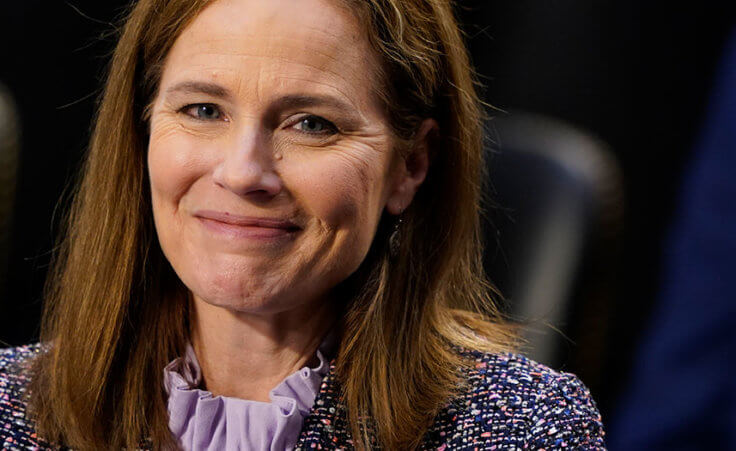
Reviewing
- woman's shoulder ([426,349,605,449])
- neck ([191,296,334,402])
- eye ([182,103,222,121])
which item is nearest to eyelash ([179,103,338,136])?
eye ([182,103,222,121])

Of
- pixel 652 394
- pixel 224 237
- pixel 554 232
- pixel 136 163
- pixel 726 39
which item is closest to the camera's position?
pixel 224 237

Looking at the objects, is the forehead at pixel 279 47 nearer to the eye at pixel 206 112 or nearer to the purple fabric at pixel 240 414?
the eye at pixel 206 112

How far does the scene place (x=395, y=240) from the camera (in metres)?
1.58

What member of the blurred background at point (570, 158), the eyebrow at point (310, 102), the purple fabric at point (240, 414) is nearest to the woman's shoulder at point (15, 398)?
the purple fabric at point (240, 414)

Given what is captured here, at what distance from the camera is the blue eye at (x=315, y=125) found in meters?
1.39

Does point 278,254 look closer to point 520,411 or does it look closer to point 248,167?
point 248,167

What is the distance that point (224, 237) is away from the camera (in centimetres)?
138

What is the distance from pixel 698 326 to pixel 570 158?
45 centimetres

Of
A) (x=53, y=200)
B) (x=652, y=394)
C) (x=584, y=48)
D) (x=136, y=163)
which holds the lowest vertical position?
(x=652, y=394)

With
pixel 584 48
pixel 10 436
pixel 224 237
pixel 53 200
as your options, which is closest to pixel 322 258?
pixel 224 237

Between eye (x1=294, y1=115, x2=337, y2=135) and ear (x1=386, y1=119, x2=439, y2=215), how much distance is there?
0.43ft

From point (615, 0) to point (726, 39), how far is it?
0.30m

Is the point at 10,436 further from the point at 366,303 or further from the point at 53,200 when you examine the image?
the point at 53,200

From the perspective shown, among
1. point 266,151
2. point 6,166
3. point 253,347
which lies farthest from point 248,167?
point 6,166
